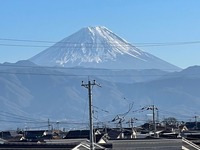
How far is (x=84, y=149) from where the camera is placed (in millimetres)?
29578

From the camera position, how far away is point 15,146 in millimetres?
30750

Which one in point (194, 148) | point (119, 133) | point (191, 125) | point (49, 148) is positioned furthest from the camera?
point (191, 125)

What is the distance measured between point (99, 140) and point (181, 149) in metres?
10.1

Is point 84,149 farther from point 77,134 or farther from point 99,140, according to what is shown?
point 77,134

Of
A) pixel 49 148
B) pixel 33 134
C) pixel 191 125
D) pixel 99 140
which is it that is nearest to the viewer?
pixel 49 148

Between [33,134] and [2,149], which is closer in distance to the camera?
[2,149]

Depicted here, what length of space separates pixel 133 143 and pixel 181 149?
2.00 m

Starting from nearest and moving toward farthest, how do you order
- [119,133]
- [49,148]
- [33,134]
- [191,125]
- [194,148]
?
[49,148]
[194,148]
[119,133]
[33,134]
[191,125]

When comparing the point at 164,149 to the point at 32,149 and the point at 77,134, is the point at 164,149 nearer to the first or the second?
the point at 32,149

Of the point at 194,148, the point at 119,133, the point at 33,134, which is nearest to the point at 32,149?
the point at 194,148

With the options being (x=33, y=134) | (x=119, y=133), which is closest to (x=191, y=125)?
(x=33, y=134)

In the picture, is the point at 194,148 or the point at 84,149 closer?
the point at 84,149

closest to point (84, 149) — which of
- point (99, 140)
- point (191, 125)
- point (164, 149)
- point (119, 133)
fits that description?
point (164, 149)

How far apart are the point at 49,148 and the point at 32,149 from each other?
2.47ft
